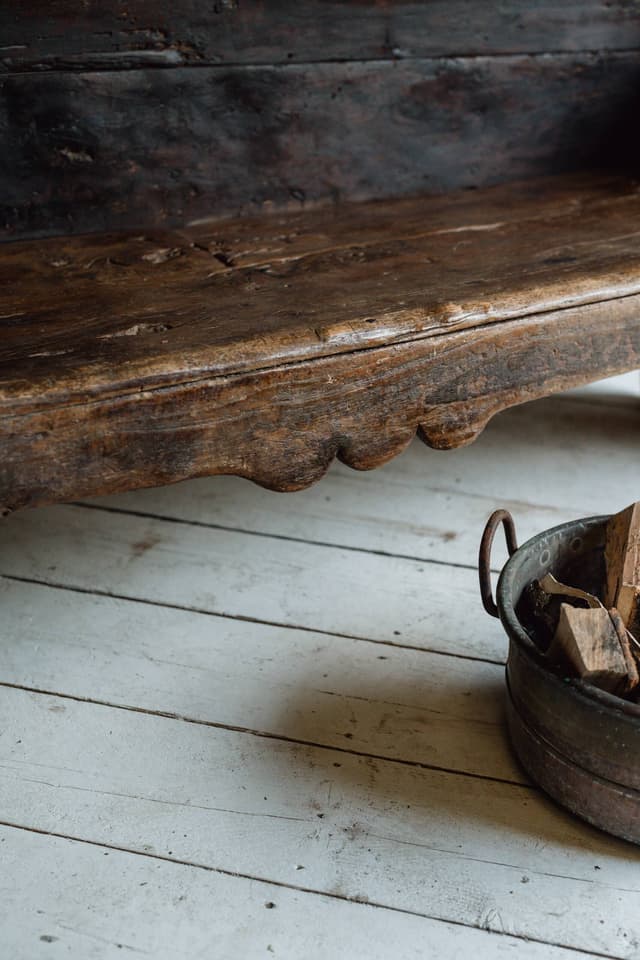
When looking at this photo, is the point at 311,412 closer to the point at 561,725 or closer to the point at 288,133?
the point at 561,725

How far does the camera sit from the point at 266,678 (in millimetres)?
1389

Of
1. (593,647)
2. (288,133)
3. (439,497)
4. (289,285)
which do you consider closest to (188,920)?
(593,647)

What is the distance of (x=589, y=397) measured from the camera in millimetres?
2248

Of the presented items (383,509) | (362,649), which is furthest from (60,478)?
(383,509)

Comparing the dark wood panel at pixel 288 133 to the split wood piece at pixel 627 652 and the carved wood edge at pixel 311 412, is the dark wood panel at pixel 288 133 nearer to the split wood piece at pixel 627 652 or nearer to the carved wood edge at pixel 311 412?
the carved wood edge at pixel 311 412

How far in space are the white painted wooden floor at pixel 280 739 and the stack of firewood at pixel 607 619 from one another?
19 centimetres

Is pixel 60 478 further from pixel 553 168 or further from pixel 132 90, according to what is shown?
pixel 553 168

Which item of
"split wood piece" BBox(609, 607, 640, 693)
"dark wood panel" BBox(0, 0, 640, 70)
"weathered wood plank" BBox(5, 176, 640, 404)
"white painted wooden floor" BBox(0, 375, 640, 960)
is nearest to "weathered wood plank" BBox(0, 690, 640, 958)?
"white painted wooden floor" BBox(0, 375, 640, 960)

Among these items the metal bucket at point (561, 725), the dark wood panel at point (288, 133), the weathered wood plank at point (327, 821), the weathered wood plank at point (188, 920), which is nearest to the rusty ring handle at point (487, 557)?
the metal bucket at point (561, 725)

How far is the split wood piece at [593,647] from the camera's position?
107 cm

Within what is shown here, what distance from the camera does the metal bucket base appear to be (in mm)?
1091

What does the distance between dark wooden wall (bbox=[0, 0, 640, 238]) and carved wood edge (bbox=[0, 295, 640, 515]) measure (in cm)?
69

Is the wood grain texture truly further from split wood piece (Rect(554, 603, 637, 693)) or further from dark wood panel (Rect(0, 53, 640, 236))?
split wood piece (Rect(554, 603, 637, 693))

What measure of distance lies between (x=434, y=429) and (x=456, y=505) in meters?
0.51
